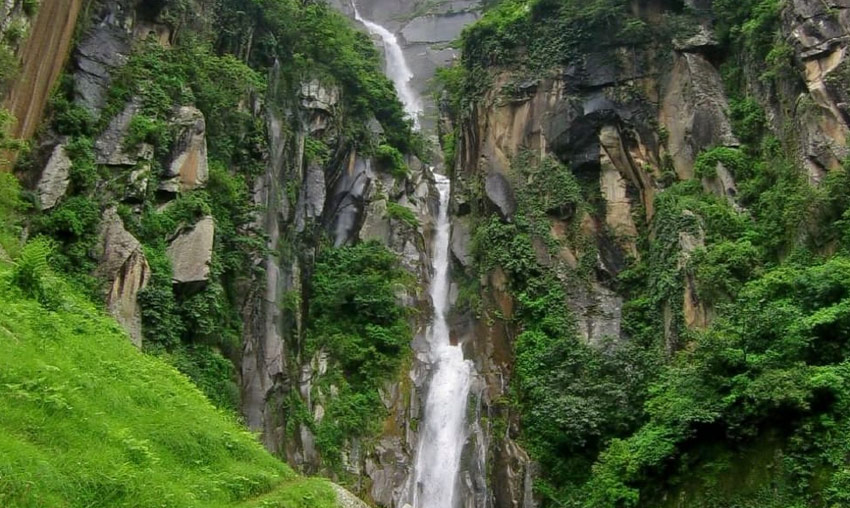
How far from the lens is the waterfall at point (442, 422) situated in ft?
67.9

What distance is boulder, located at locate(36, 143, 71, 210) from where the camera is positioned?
15.0 m

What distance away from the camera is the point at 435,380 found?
24016 millimetres

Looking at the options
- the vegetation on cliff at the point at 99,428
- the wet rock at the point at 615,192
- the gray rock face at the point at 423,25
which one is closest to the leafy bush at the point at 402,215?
the wet rock at the point at 615,192

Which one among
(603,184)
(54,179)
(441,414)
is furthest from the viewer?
(603,184)

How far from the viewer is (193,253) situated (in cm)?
1738

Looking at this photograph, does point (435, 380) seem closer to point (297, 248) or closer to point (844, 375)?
point (297, 248)

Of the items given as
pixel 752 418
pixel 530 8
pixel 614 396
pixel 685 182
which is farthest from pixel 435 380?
pixel 530 8

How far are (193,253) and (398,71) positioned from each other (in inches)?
1534

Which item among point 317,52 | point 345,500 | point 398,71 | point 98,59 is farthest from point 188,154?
point 398,71

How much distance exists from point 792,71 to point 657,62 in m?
6.32

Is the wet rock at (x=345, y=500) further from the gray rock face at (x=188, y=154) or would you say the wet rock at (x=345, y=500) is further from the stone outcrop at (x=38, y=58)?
the gray rock face at (x=188, y=154)

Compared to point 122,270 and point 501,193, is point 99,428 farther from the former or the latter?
point 501,193

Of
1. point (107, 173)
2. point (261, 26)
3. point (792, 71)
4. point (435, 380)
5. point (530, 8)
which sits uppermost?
point (530, 8)

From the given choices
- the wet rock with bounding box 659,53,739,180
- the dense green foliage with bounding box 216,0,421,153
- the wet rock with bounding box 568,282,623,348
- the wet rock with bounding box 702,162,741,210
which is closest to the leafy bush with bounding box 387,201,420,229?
the dense green foliage with bounding box 216,0,421,153
